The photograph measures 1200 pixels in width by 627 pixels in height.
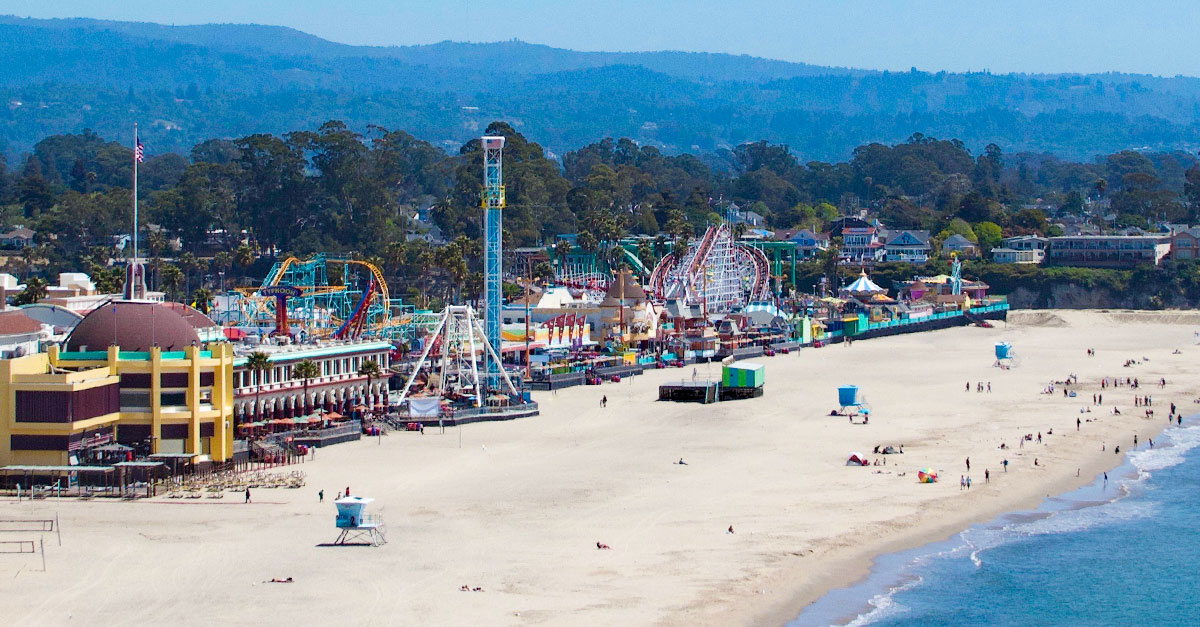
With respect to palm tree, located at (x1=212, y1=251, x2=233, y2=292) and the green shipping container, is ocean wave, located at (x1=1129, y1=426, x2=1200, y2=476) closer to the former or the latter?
the green shipping container

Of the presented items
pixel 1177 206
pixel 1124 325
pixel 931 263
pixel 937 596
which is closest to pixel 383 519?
pixel 937 596

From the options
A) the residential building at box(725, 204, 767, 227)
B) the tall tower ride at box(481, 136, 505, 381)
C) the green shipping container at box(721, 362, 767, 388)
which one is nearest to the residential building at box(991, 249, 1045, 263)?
the residential building at box(725, 204, 767, 227)

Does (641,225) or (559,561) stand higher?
(641,225)

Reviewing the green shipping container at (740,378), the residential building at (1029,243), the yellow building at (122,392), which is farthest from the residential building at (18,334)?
the residential building at (1029,243)

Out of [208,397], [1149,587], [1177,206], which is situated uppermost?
[1177,206]

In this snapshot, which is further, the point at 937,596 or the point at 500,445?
the point at 500,445

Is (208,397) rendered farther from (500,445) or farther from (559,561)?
(559,561)
